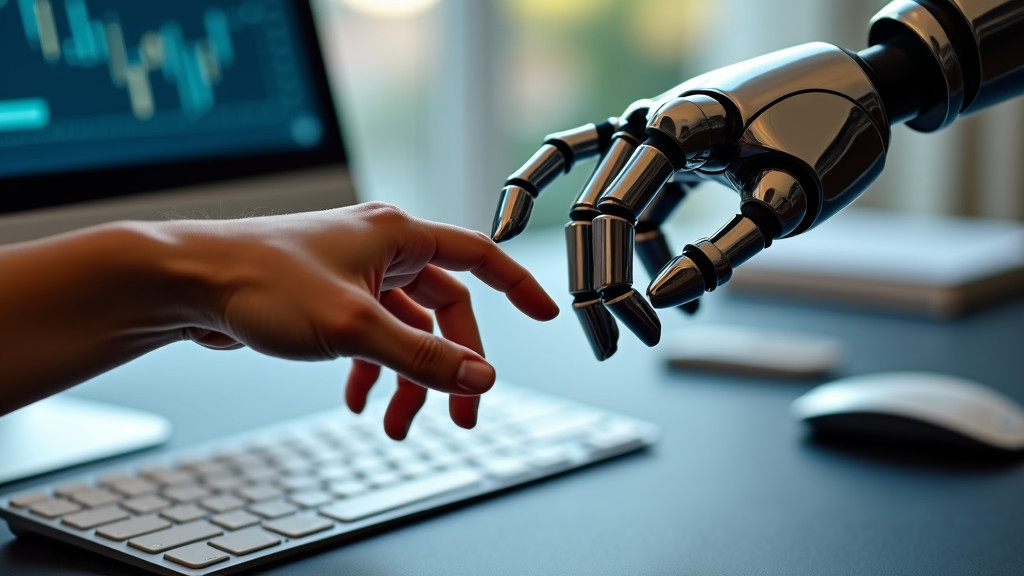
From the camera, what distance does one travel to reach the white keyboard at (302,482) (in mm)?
521

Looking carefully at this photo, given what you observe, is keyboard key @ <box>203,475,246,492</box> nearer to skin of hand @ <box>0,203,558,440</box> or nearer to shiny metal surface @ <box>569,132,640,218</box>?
skin of hand @ <box>0,203,558,440</box>

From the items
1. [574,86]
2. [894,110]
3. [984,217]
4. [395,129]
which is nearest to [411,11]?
[395,129]

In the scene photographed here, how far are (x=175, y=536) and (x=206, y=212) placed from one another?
0.32 meters

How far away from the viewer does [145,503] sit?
1.85 feet

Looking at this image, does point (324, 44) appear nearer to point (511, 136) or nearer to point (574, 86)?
point (511, 136)

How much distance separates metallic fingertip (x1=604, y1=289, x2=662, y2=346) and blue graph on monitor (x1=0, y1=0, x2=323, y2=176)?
1.45ft

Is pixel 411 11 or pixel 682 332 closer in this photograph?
pixel 682 332

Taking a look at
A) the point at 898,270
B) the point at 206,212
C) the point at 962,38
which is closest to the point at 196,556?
the point at 206,212

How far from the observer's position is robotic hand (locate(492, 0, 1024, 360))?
0.48 metres

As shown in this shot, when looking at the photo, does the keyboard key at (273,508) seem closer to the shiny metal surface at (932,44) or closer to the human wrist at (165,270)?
the human wrist at (165,270)

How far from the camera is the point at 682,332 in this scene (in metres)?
1.02

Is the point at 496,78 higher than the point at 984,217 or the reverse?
higher

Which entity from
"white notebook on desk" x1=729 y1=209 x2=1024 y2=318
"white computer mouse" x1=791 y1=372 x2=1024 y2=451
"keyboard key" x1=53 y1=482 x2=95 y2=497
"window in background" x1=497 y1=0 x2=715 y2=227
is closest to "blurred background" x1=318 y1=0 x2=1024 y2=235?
"window in background" x1=497 y1=0 x2=715 y2=227

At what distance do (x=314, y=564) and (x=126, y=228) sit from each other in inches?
7.5
